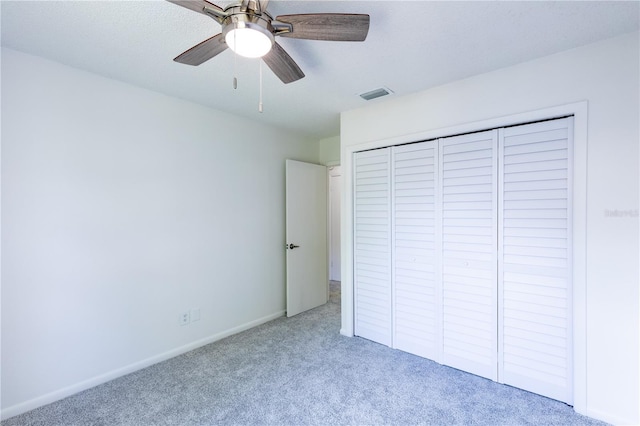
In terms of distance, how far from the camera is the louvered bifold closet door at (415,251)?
261 cm

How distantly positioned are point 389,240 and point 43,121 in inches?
111

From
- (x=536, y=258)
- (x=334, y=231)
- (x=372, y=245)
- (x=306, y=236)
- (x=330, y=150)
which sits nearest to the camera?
(x=536, y=258)

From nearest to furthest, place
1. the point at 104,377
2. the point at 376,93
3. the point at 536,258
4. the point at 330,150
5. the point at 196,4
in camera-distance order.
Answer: the point at 196,4 → the point at 536,258 → the point at 104,377 → the point at 376,93 → the point at 330,150

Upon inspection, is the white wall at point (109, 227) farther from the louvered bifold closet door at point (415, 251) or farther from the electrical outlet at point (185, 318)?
the louvered bifold closet door at point (415, 251)

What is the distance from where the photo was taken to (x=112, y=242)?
7.82 feet

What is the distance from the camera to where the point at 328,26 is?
1.36 meters

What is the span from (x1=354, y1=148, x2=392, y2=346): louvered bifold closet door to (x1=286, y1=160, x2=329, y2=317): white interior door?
969 millimetres

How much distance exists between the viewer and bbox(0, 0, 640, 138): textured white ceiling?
5.16ft

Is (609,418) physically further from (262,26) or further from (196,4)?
(196,4)

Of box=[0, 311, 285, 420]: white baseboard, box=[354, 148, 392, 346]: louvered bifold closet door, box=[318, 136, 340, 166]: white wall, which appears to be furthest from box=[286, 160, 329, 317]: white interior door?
box=[354, 148, 392, 346]: louvered bifold closet door

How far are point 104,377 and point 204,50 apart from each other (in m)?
2.50

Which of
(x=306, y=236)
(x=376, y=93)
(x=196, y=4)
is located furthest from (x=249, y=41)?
(x=306, y=236)

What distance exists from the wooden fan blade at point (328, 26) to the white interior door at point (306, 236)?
7.61ft

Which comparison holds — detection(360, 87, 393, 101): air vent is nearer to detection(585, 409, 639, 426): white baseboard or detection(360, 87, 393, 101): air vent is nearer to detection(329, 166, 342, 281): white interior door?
detection(585, 409, 639, 426): white baseboard
